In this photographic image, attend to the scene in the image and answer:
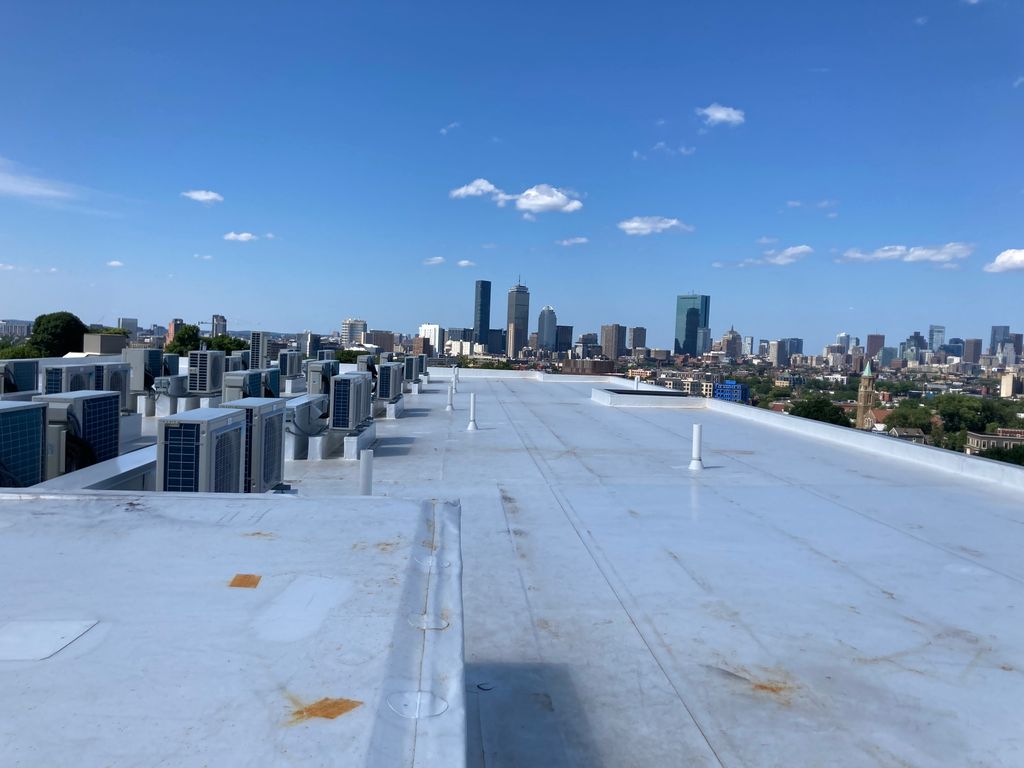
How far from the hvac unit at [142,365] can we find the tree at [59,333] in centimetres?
3153

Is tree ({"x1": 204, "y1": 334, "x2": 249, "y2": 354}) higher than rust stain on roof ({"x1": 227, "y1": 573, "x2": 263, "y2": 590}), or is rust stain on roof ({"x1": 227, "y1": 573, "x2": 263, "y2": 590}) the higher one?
tree ({"x1": 204, "y1": 334, "x2": 249, "y2": 354})

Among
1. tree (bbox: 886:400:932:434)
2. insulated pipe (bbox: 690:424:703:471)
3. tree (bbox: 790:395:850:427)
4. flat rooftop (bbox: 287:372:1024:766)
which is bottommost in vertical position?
tree (bbox: 886:400:932:434)

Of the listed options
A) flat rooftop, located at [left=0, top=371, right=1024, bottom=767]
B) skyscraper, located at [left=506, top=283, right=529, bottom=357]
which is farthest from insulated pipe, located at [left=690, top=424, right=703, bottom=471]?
skyscraper, located at [left=506, top=283, right=529, bottom=357]

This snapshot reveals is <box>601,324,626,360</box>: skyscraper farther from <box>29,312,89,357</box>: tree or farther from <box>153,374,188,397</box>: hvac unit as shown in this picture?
<box>153,374,188,397</box>: hvac unit

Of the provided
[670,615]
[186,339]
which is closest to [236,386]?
[670,615]

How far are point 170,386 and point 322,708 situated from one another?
1722 cm

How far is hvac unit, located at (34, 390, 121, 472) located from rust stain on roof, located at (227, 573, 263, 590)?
4.66m

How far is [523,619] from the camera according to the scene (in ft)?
17.5

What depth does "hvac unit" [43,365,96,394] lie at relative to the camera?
42.9 feet

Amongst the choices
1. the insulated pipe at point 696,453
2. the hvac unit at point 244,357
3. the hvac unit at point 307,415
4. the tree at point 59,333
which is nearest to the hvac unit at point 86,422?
the hvac unit at point 307,415

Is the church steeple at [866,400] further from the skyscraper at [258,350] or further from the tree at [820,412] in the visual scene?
the skyscraper at [258,350]

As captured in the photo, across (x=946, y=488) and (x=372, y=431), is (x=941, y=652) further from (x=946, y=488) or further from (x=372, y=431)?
→ (x=372, y=431)

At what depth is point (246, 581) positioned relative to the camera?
3.18 metres

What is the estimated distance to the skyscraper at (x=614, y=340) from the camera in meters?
149
